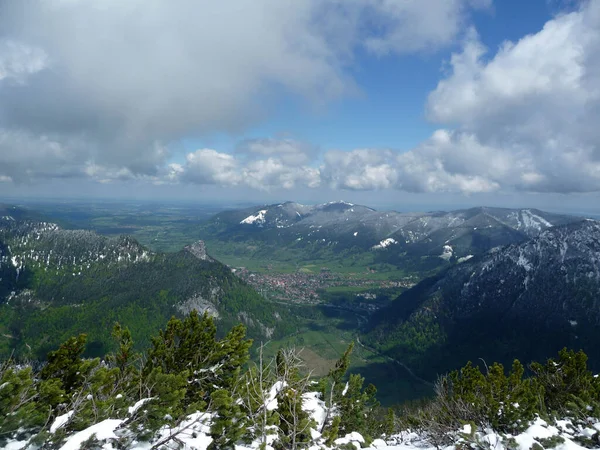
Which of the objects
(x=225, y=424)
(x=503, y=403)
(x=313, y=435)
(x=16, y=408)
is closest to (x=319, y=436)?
(x=313, y=435)

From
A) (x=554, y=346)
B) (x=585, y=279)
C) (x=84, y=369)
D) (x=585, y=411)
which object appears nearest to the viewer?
(x=84, y=369)

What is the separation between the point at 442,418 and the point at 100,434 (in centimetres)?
2336

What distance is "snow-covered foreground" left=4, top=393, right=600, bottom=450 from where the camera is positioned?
10244 mm

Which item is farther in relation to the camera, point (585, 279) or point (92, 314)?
point (585, 279)

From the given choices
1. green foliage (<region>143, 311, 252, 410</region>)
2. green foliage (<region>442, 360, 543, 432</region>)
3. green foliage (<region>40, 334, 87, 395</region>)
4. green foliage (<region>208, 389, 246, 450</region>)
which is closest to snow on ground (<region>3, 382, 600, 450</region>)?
green foliage (<region>208, 389, 246, 450</region>)

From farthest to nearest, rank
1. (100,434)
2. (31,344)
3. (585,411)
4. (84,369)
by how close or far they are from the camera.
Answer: (31,344), (585,411), (84,369), (100,434)

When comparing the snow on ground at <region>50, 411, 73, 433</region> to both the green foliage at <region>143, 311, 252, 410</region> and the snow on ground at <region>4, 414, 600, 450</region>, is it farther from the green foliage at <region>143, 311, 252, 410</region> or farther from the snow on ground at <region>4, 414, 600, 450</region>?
the green foliage at <region>143, 311, 252, 410</region>

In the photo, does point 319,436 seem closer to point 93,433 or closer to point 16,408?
point 93,433

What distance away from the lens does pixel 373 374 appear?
178 meters

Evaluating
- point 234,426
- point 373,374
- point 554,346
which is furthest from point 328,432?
point 554,346

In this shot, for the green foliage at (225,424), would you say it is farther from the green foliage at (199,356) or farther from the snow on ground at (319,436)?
the green foliage at (199,356)

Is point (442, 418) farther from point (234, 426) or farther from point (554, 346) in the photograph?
point (554, 346)

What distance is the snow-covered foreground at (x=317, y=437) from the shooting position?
33.6 feet

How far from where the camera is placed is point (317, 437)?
51.1ft
